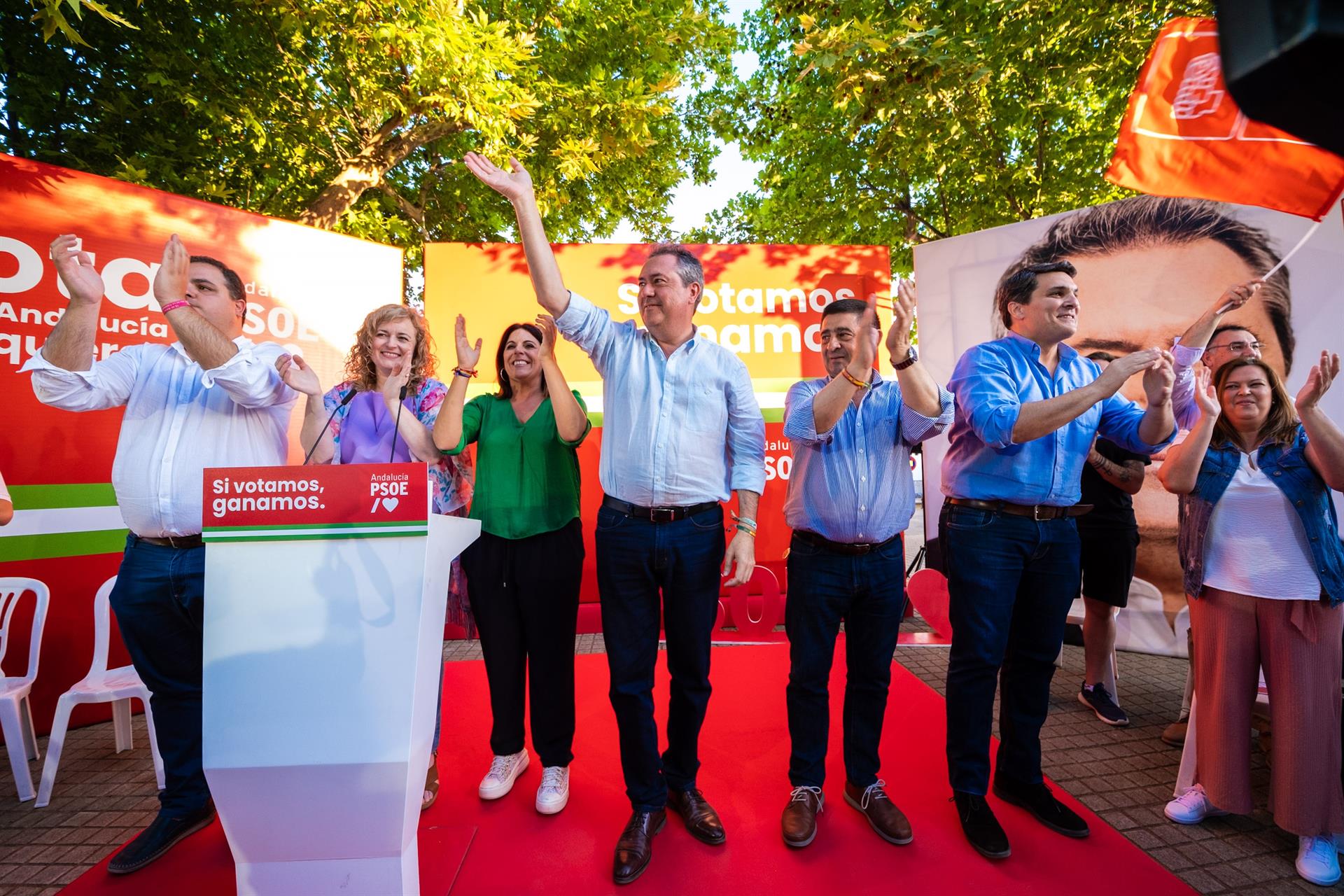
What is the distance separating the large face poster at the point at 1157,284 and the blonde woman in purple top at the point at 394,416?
13.8 feet

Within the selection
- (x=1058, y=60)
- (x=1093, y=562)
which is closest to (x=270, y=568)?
(x=1093, y=562)

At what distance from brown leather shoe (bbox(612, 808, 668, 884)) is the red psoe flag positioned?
2.78 m

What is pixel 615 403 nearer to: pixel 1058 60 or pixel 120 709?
pixel 120 709

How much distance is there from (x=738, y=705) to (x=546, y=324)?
2.43m

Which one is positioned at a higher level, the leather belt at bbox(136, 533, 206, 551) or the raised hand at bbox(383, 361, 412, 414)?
the raised hand at bbox(383, 361, 412, 414)

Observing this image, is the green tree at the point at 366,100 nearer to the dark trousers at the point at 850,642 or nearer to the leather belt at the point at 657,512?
the leather belt at the point at 657,512

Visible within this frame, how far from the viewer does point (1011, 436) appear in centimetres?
236

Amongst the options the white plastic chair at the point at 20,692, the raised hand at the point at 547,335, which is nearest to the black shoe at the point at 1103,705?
the raised hand at the point at 547,335

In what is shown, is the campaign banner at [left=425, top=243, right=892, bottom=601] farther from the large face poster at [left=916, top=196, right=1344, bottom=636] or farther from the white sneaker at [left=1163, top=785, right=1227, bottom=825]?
the white sneaker at [left=1163, top=785, right=1227, bottom=825]

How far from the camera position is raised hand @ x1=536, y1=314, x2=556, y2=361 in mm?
2684

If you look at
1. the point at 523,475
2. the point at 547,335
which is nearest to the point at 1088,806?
the point at 523,475

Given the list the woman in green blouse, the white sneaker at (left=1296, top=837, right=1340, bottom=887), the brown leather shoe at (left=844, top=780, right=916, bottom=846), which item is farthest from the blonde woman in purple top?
the white sneaker at (left=1296, top=837, right=1340, bottom=887)

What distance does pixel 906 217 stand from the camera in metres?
9.55

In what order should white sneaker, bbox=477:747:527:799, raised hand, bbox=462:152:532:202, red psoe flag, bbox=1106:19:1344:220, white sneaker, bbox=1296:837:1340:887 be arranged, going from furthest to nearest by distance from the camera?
white sneaker, bbox=477:747:527:799 → white sneaker, bbox=1296:837:1340:887 → raised hand, bbox=462:152:532:202 → red psoe flag, bbox=1106:19:1344:220
